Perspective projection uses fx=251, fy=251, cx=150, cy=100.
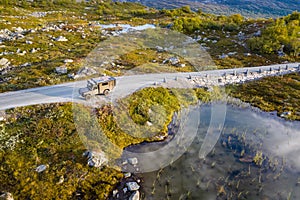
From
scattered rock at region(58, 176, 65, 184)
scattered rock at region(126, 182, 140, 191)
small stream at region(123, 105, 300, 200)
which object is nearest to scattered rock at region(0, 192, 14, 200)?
scattered rock at region(58, 176, 65, 184)

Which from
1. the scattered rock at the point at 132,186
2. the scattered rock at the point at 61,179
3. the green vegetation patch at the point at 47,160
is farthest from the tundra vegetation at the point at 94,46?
the scattered rock at the point at 132,186

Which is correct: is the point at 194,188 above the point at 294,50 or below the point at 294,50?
below

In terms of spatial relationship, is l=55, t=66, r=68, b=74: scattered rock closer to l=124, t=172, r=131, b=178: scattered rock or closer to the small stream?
the small stream

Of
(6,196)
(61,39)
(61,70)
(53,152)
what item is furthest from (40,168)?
(61,39)

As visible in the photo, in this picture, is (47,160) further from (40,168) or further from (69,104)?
(69,104)

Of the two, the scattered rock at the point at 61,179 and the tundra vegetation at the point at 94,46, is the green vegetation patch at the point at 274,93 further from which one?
the scattered rock at the point at 61,179

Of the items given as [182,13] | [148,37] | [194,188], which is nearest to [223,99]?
[194,188]

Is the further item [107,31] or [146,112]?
[107,31]

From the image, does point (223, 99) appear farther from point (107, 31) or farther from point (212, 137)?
point (107, 31)

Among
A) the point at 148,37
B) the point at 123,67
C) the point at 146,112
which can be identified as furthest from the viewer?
the point at 148,37
